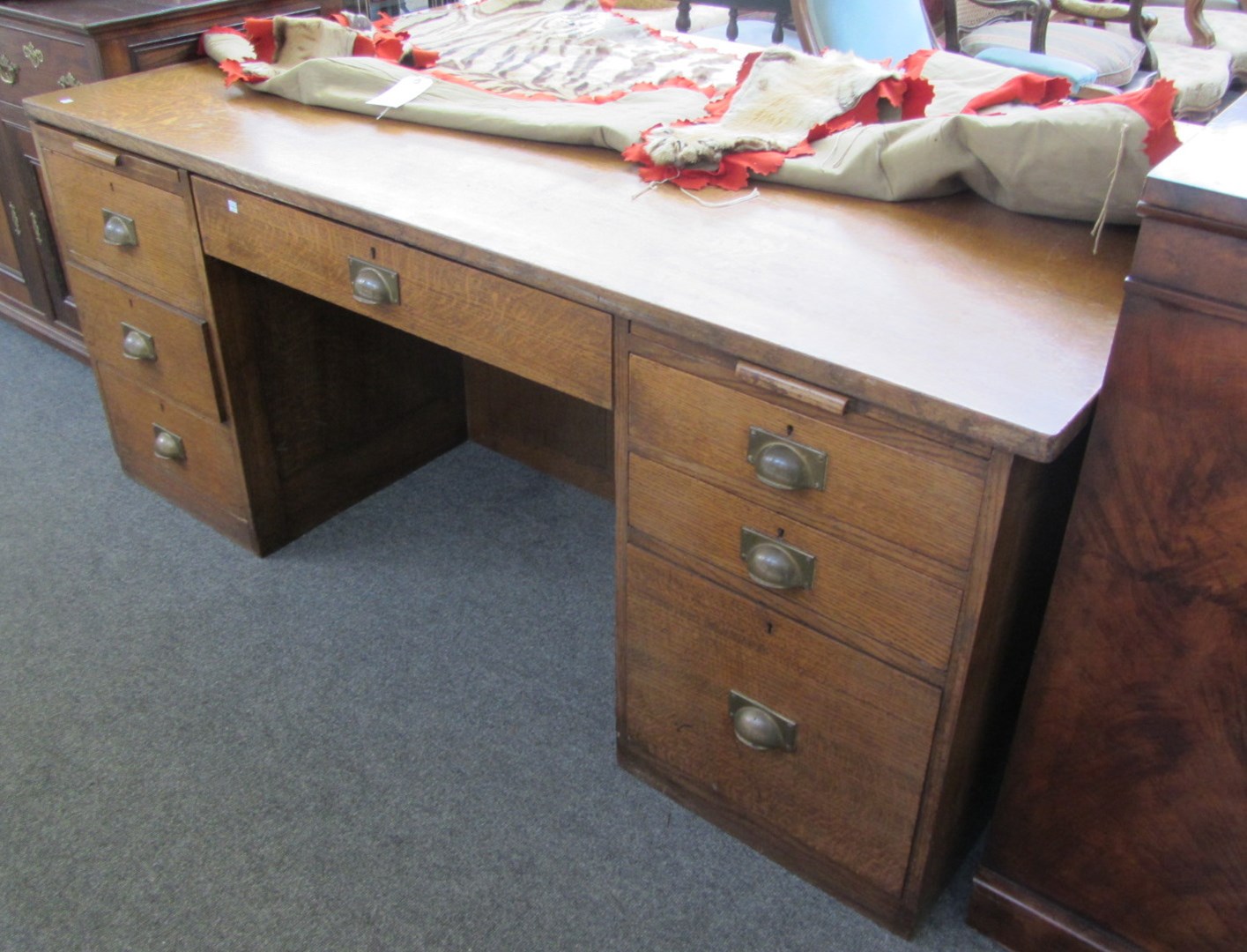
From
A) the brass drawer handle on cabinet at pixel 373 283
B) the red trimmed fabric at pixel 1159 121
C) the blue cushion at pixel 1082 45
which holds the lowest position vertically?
the blue cushion at pixel 1082 45

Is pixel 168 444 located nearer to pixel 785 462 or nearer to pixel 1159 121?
pixel 785 462

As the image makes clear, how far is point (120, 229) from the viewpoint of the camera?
1.72 metres

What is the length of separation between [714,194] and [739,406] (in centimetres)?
40

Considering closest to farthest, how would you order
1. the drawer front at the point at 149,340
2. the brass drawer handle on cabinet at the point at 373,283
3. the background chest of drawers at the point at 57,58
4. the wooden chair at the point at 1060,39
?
the brass drawer handle on cabinet at the point at 373,283 → the drawer front at the point at 149,340 → the background chest of drawers at the point at 57,58 → the wooden chair at the point at 1060,39

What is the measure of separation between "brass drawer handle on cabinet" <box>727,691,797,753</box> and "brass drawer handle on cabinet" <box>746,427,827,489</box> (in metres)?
0.31

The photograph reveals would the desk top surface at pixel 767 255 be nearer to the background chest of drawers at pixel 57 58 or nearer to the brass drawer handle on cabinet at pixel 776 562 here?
the brass drawer handle on cabinet at pixel 776 562

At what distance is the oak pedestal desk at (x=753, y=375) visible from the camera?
101 cm

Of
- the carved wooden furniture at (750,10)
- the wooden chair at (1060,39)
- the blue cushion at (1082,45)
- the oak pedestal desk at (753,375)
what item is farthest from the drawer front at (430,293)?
the blue cushion at (1082,45)

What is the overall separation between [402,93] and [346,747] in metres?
1.00

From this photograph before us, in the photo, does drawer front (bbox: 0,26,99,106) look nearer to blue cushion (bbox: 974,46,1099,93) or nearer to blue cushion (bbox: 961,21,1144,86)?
blue cushion (bbox: 974,46,1099,93)

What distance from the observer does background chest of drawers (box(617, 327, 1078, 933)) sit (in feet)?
3.32

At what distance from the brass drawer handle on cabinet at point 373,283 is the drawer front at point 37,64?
3.19ft

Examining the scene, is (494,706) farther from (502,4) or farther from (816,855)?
(502,4)

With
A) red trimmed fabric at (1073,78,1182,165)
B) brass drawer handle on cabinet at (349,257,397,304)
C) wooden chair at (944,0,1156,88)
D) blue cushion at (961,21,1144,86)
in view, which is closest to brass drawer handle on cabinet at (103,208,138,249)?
brass drawer handle on cabinet at (349,257,397,304)
